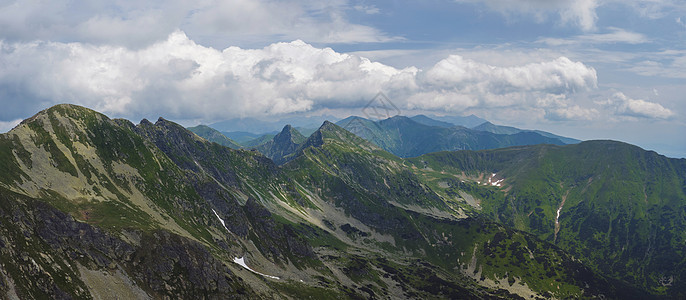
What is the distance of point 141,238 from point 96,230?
17.7 m

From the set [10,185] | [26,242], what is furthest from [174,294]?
[10,185]

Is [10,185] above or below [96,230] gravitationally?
above

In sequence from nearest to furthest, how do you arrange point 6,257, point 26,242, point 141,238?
point 6,257 → point 26,242 → point 141,238

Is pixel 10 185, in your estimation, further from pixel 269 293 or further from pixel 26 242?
pixel 269 293

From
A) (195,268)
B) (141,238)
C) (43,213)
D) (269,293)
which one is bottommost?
(269,293)

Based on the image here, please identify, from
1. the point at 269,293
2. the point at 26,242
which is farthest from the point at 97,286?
the point at 269,293

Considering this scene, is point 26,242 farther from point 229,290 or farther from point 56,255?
point 229,290

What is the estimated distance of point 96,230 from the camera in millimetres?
161125

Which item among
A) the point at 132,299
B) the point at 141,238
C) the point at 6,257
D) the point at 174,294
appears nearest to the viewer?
the point at 6,257

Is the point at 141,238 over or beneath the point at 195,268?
over

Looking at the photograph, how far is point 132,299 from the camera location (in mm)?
142875

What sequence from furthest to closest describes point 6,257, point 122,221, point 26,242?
1. point 122,221
2. point 26,242
3. point 6,257

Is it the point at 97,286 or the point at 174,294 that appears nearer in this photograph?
the point at 97,286

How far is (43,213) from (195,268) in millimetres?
62587
